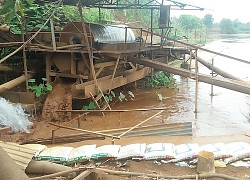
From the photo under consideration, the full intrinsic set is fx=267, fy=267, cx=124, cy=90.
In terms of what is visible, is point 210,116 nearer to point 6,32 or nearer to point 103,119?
point 103,119

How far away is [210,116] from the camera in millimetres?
10781

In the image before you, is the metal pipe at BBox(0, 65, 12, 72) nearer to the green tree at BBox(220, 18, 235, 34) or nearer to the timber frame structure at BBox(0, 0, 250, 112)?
the timber frame structure at BBox(0, 0, 250, 112)

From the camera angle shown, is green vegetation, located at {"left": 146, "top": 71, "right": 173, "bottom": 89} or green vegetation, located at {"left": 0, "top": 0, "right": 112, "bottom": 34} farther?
green vegetation, located at {"left": 146, "top": 71, "right": 173, "bottom": 89}

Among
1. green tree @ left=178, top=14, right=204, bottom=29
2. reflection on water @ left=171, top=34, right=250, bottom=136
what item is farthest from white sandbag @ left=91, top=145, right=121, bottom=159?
green tree @ left=178, top=14, right=204, bottom=29

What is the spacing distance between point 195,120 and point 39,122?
5.74 metres

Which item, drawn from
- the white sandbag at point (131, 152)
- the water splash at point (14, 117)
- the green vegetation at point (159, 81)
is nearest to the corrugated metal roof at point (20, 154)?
the white sandbag at point (131, 152)

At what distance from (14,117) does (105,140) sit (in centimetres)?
376

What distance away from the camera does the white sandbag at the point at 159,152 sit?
450cm

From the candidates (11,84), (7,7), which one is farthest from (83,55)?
(7,7)

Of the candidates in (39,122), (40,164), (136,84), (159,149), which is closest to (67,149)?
(40,164)

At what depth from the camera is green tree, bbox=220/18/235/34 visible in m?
55.8

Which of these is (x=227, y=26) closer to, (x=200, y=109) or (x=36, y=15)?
(x=200, y=109)

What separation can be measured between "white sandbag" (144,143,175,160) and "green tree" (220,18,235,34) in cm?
5660

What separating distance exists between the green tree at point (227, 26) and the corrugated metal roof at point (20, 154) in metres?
57.7
